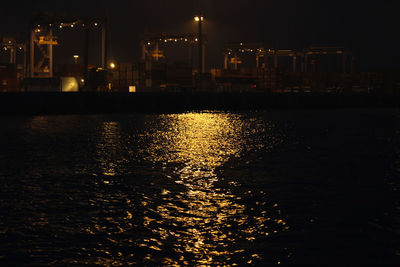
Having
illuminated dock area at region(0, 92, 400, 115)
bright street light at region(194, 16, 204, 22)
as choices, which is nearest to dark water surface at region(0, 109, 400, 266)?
illuminated dock area at region(0, 92, 400, 115)

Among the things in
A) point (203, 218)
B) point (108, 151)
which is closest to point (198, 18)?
point (108, 151)

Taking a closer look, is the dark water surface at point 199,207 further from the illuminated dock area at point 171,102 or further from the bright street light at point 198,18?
the bright street light at point 198,18

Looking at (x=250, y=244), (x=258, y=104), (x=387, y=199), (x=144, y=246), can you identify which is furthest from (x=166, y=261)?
(x=258, y=104)

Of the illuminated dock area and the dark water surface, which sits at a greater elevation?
the illuminated dock area

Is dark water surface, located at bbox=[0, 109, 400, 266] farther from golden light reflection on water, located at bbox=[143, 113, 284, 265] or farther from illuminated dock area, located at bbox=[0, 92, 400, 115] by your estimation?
illuminated dock area, located at bbox=[0, 92, 400, 115]

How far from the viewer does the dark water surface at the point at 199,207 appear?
8.82 meters

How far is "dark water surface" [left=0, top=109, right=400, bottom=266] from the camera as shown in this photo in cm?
882

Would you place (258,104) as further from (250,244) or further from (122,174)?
(250,244)

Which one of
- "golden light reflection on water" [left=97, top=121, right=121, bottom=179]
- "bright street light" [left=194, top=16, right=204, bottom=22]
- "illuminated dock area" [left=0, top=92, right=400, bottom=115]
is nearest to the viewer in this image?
"golden light reflection on water" [left=97, top=121, right=121, bottom=179]

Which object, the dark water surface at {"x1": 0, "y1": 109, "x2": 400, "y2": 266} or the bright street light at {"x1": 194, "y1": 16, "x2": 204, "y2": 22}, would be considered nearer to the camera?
the dark water surface at {"x1": 0, "y1": 109, "x2": 400, "y2": 266}

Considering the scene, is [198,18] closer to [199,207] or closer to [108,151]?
[108,151]

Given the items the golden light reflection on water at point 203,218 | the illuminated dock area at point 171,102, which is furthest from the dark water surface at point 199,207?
the illuminated dock area at point 171,102

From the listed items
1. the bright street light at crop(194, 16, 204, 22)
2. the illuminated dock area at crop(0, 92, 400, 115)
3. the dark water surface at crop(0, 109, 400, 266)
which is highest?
the bright street light at crop(194, 16, 204, 22)

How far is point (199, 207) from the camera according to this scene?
12.4 meters
